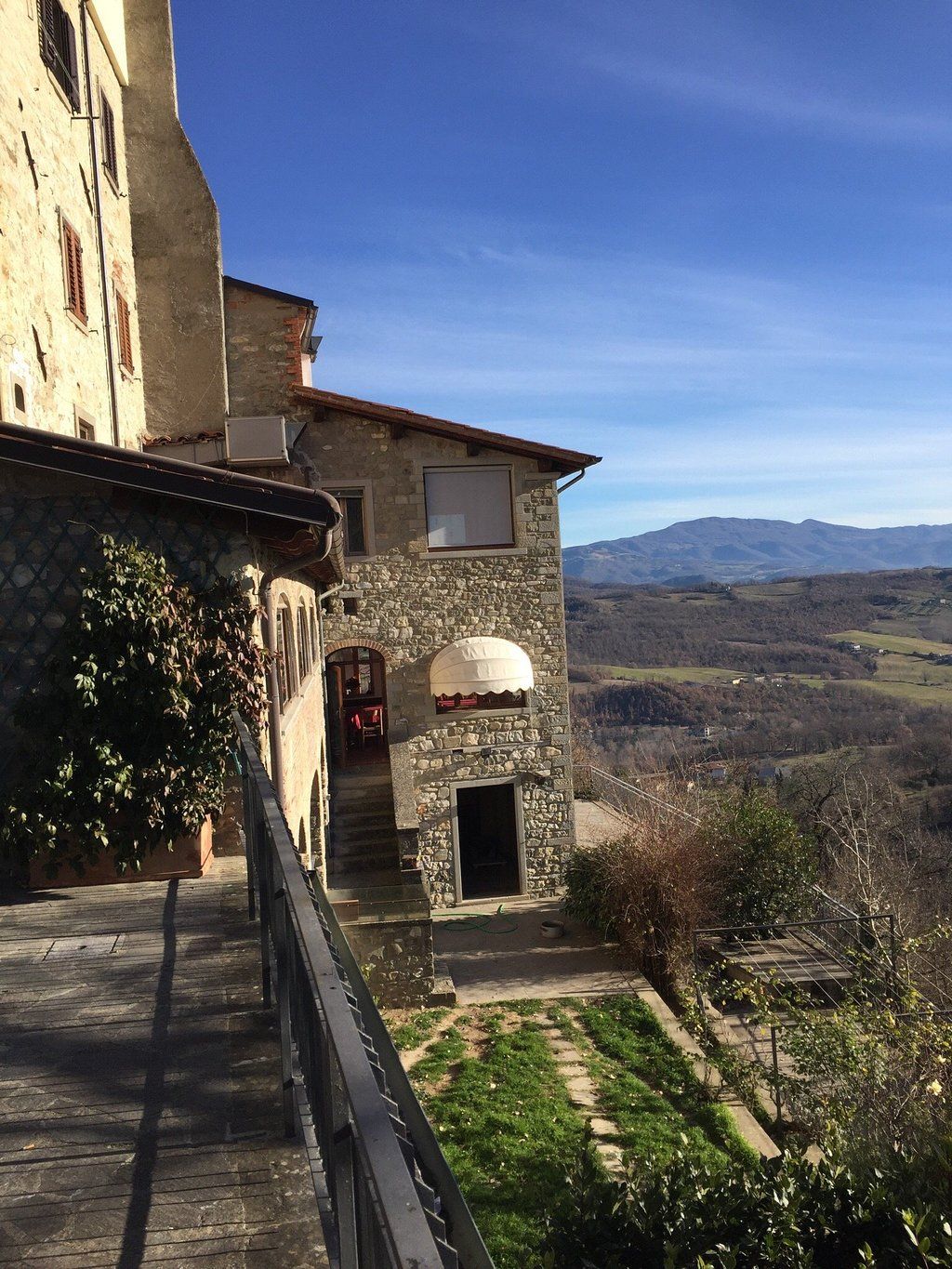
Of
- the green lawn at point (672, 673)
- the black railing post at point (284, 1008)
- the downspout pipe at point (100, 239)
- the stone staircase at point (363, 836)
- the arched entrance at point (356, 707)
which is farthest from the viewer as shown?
the green lawn at point (672, 673)

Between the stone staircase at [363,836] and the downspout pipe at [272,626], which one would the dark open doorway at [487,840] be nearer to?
the stone staircase at [363,836]

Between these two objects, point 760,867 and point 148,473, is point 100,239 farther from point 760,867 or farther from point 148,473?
point 760,867

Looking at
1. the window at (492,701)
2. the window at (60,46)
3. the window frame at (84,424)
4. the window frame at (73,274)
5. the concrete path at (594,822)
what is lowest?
the concrete path at (594,822)

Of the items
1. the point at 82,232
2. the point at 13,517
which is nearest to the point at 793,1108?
the point at 13,517

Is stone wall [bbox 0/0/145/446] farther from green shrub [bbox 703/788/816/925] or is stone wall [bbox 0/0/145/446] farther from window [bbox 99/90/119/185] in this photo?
green shrub [bbox 703/788/816/925]

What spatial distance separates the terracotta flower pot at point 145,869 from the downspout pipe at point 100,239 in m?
10.2

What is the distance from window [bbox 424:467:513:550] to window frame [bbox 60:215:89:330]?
8.65 meters

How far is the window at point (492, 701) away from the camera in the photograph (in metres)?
21.5

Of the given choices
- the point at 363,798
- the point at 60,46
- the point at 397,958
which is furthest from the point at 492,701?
the point at 60,46

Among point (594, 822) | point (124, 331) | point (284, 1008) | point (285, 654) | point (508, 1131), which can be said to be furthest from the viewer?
point (594, 822)

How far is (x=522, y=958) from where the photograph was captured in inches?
679

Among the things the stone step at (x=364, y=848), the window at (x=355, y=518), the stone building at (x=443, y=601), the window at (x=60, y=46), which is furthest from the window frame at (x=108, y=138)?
the stone step at (x=364, y=848)

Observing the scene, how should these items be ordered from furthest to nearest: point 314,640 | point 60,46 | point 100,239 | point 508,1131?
point 314,640, point 100,239, point 60,46, point 508,1131

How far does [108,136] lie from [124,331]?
10.1 ft
